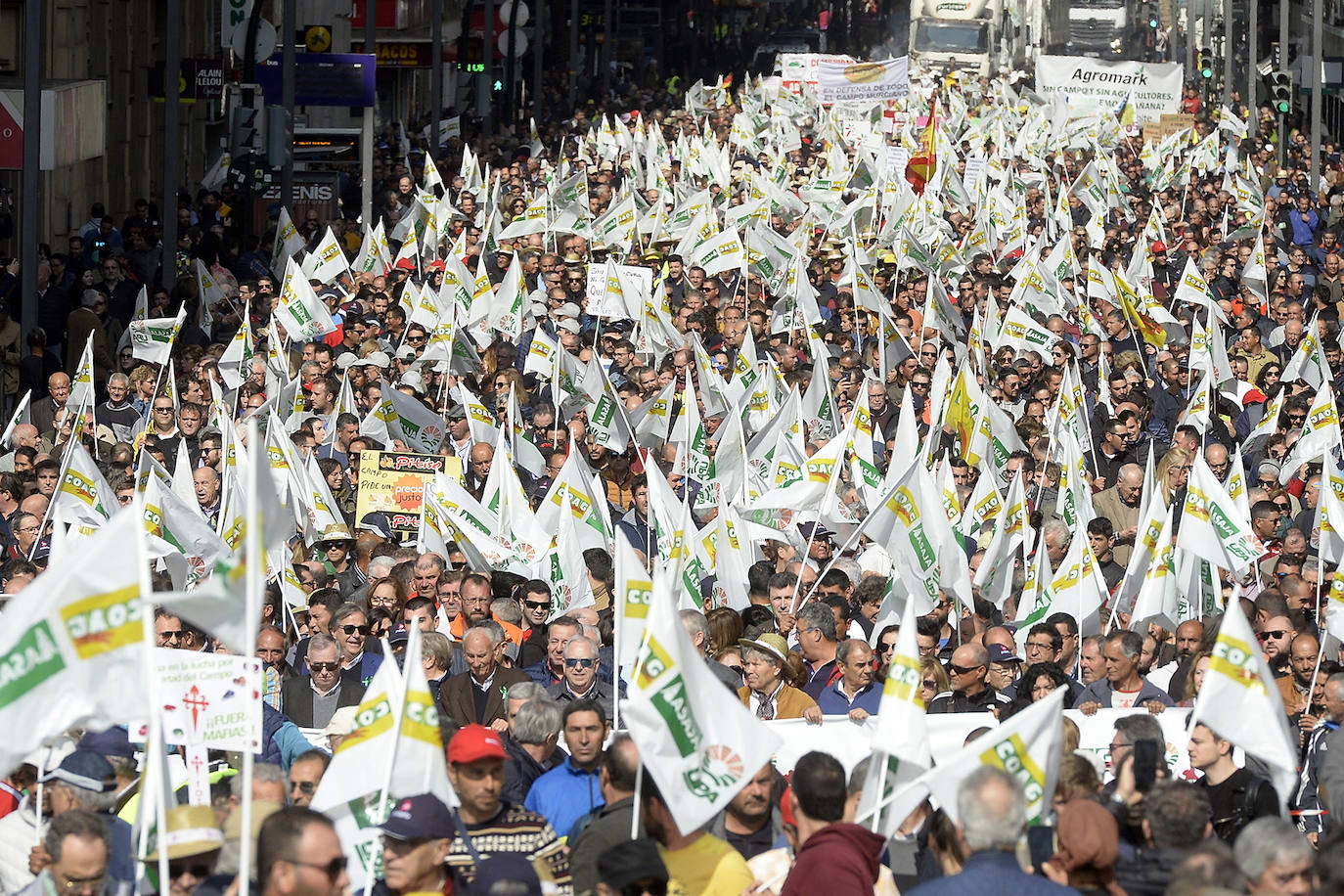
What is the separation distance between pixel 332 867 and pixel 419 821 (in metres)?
0.49

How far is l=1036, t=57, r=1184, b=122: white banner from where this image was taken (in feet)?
157

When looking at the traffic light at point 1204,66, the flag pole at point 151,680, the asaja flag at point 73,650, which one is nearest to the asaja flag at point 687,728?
the flag pole at point 151,680

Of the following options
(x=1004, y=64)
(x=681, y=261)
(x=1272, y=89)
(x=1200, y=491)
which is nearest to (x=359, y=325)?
(x=681, y=261)

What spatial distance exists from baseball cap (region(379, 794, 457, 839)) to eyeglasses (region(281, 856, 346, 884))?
36cm

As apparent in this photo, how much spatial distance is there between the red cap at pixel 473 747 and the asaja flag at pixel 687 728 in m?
0.47

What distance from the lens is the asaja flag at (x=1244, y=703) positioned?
24.2ft

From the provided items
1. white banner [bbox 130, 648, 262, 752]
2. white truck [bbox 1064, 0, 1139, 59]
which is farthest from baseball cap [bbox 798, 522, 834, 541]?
white truck [bbox 1064, 0, 1139, 59]

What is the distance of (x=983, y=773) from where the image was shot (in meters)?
6.36

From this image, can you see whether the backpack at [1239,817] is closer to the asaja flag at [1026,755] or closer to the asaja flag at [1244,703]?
the asaja flag at [1244,703]

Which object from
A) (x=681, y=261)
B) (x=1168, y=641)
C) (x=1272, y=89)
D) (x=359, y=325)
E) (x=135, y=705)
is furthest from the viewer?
(x=1272, y=89)

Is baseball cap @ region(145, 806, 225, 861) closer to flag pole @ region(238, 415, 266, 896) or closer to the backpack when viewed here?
flag pole @ region(238, 415, 266, 896)

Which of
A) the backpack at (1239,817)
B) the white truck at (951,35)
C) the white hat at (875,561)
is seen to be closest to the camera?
the backpack at (1239,817)

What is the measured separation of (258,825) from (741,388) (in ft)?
36.5

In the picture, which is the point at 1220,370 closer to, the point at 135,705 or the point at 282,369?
the point at 282,369
